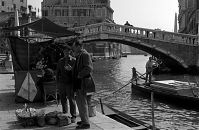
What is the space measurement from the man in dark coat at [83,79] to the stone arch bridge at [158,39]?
61.4 feet

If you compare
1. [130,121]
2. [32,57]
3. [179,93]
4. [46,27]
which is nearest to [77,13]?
[179,93]

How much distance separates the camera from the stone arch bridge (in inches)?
950

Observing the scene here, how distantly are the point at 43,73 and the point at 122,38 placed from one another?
55.5ft

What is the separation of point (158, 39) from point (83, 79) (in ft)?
64.9

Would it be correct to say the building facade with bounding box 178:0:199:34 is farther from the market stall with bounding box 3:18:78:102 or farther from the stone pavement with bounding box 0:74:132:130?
the stone pavement with bounding box 0:74:132:130

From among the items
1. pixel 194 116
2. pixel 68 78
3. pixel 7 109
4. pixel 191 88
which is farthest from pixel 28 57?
pixel 191 88

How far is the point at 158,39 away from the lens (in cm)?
2444

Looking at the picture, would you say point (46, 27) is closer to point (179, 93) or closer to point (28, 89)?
point (28, 89)

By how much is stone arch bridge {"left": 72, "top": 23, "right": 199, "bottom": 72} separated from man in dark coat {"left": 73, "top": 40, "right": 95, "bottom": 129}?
61.4 ft

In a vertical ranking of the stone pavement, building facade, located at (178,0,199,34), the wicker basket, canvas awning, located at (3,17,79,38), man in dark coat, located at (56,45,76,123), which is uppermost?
building facade, located at (178,0,199,34)

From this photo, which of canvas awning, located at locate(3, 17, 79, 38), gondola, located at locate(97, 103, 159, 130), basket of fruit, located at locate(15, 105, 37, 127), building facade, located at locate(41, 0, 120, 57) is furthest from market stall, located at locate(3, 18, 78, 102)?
building facade, located at locate(41, 0, 120, 57)

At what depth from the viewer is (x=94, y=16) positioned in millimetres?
67438

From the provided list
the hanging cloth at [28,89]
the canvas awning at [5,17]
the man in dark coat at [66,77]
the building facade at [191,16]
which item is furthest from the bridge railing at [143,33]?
the canvas awning at [5,17]

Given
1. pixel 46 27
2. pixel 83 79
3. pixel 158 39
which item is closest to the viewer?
pixel 83 79
